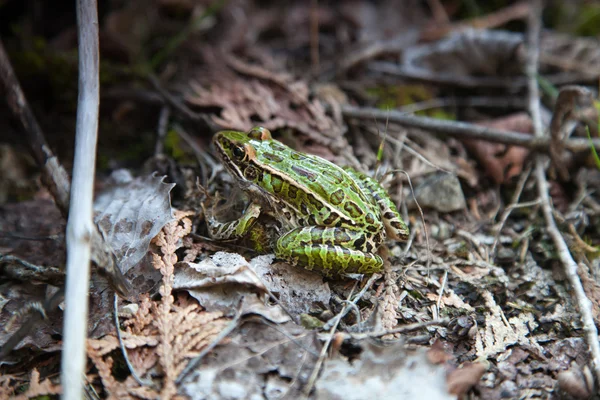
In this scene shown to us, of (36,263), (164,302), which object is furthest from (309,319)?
(36,263)

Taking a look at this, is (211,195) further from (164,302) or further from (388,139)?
(388,139)

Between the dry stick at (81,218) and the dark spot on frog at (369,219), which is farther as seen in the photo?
the dark spot on frog at (369,219)

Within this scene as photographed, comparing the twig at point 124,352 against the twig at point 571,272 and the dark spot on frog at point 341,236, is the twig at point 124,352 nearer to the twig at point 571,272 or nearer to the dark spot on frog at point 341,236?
the dark spot on frog at point 341,236

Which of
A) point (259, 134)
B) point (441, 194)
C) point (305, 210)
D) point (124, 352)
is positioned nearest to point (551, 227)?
point (441, 194)

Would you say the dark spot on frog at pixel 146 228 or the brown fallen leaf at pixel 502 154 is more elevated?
the brown fallen leaf at pixel 502 154

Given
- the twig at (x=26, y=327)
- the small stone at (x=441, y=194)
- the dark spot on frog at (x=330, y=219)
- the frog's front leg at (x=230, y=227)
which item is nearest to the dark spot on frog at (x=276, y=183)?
the frog's front leg at (x=230, y=227)

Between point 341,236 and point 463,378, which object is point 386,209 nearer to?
point 341,236

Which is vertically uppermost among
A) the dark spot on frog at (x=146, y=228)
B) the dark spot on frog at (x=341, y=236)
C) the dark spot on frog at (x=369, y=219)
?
the dark spot on frog at (x=369, y=219)
